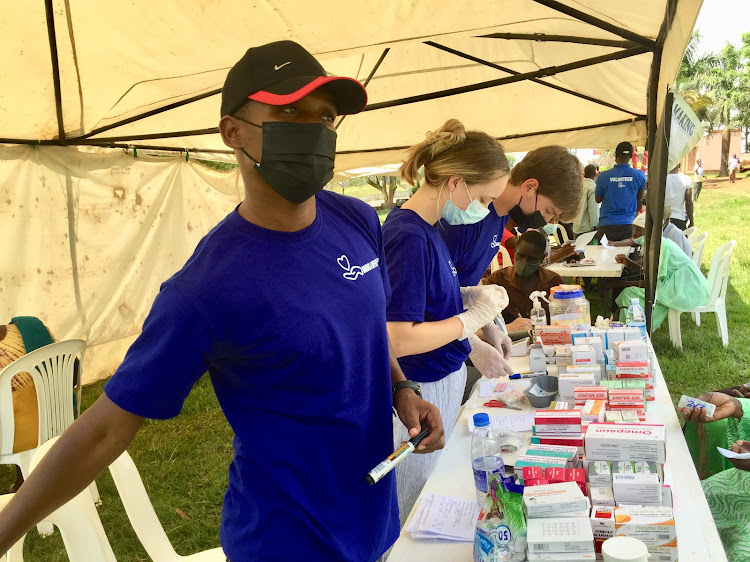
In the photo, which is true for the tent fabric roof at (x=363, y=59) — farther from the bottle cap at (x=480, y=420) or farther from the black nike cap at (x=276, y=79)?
the bottle cap at (x=480, y=420)

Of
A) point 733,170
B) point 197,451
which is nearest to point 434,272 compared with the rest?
point 197,451

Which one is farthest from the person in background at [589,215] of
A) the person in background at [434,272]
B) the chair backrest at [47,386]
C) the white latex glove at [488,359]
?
the chair backrest at [47,386]

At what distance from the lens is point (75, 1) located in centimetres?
264

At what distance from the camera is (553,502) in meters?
1.42

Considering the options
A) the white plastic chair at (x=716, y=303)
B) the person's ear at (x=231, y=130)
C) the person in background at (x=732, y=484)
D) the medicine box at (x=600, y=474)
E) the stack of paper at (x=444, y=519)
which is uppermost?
the person's ear at (x=231, y=130)

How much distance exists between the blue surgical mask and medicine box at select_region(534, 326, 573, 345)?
93 centimetres

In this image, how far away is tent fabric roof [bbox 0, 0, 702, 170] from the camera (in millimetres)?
2863

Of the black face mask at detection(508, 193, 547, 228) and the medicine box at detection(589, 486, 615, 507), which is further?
the black face mask at detection(508, 193, 547, 228)

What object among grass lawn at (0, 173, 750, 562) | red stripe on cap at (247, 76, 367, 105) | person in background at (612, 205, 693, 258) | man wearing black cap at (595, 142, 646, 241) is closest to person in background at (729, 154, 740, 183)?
man wearing black cap at (595, 142, 646, 241)

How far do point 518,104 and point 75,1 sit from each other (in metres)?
4.07

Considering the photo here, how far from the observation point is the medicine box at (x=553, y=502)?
4.65 ft

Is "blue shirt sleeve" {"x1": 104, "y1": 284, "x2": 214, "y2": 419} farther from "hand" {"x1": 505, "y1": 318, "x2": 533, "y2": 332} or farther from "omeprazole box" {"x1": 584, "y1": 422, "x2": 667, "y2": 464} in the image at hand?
"hand" {"x1": 505, "y1": 318, "x2": 533, "y2": 332}

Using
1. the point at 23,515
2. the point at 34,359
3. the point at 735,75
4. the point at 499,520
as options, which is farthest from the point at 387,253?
the point at 735,75

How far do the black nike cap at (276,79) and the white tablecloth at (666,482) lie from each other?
1.19 metres
